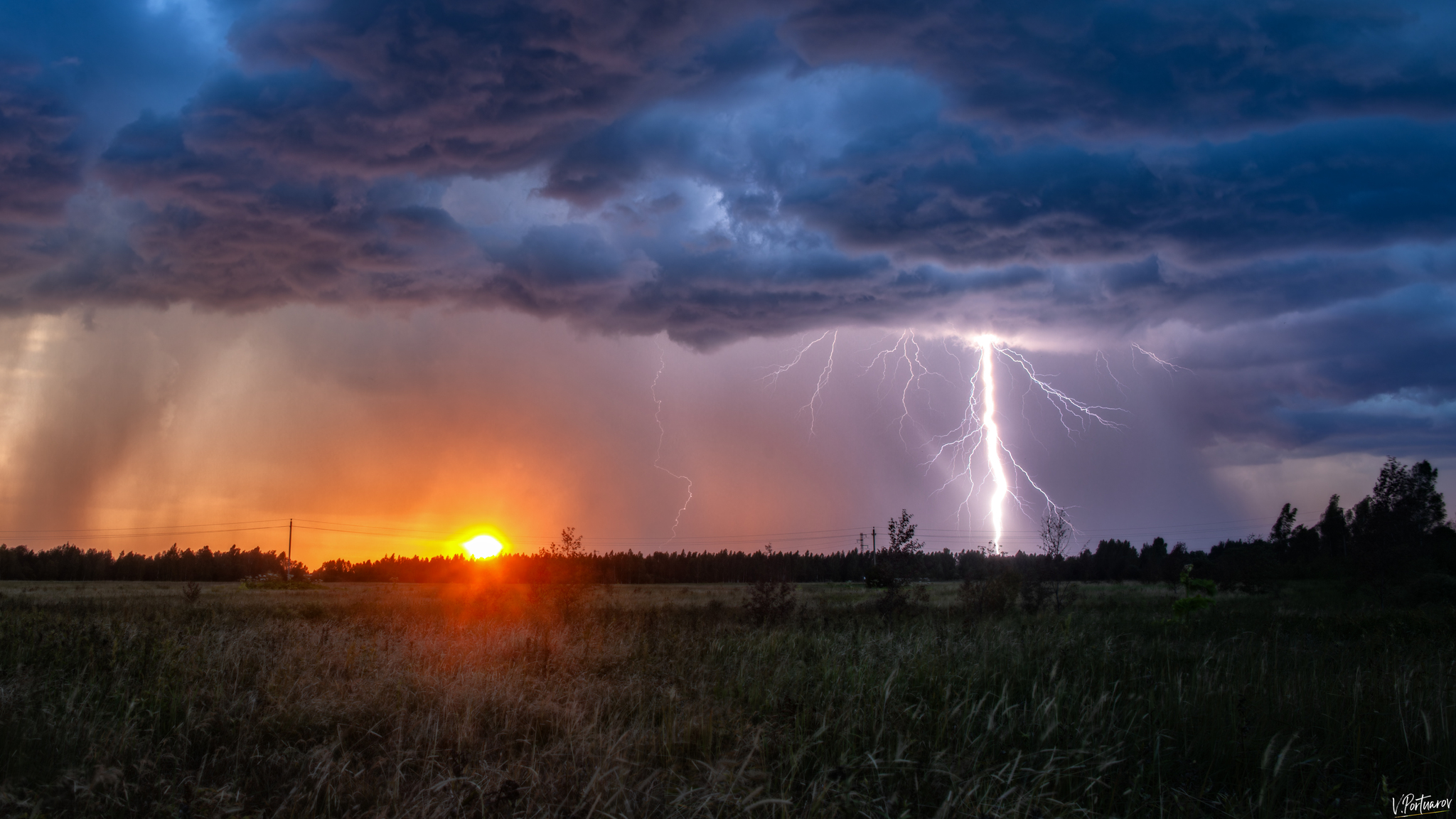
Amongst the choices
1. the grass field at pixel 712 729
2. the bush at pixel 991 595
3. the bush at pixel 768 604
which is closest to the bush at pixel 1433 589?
the bush at pixel 991 595

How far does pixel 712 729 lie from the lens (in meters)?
6.50

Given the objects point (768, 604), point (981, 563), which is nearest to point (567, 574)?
point (768, 604)

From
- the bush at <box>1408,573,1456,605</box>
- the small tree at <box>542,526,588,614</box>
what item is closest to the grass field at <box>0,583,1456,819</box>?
the small tree at <box>542,526,588,614</box>

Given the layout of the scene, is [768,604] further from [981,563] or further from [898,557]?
[981,563]

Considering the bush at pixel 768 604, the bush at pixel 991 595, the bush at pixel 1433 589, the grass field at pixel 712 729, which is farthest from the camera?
the bush at pixel 1433 589

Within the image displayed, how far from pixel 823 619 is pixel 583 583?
23.3 ft

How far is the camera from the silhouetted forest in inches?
1281

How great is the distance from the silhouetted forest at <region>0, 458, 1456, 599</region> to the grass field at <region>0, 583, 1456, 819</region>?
455 inches

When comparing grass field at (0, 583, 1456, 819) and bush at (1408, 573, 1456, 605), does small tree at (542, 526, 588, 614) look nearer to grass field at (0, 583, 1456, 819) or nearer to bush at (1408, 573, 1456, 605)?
grass field at (0, 583, 1456, 819)

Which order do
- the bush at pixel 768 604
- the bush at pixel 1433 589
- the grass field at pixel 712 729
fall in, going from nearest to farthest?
the grass field at pixel 712 729, the bush at pixel 768 604, the bush at pixel 1433 589

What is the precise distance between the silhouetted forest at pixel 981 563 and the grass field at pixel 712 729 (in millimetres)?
11553

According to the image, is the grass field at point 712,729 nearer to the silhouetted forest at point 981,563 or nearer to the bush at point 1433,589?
the silhouetted forest at point 981,563

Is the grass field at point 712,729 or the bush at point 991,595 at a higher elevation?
the grass field at point 712,729

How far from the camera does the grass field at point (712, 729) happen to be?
5215 mm
